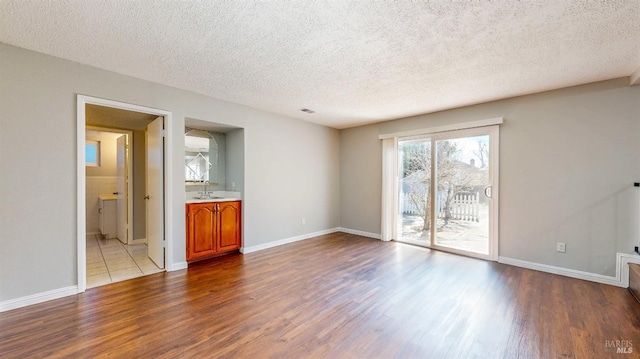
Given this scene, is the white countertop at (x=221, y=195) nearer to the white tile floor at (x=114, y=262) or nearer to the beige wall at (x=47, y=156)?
the beige wall at (x=47, y=156)

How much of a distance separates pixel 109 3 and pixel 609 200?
523 cm

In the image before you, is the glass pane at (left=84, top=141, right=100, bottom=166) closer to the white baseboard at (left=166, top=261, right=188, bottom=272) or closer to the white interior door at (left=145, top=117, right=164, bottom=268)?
the white interior door at (left=145, top=117, right=164, bottom=268)

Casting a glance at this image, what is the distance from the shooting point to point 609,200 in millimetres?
2986

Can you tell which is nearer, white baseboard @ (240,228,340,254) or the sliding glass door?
the sliding glass door

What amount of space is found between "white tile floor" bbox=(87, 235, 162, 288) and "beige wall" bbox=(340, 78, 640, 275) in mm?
5051

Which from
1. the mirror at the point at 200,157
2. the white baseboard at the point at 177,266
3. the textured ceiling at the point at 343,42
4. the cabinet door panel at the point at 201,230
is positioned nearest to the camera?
the textured ceiling at the point at 343,42

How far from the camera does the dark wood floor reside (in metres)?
1.81

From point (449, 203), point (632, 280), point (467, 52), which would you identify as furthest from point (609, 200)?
point (467, 52)

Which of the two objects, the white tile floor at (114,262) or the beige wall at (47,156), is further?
the white tile floor at (114,262)

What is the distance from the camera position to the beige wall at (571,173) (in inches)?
115

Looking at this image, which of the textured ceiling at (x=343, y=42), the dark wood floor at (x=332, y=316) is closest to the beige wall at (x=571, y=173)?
the textured ceiling at (x=343, y=42)

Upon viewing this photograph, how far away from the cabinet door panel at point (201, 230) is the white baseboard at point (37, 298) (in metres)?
1.23

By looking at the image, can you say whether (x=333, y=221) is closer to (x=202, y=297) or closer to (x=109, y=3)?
(x=202, y=297)

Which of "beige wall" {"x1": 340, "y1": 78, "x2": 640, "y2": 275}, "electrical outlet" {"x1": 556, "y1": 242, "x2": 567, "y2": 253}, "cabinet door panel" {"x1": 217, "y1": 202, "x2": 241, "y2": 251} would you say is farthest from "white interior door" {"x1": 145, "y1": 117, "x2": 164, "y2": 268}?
"electrical outlet" {"x1": 556, "y1": 242, "x2": 567, "y2": 253}
